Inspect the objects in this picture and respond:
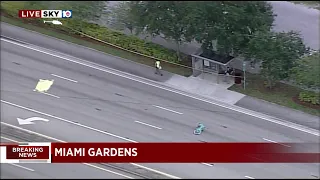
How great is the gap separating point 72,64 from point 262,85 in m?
13.8

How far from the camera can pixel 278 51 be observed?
45.4 meters

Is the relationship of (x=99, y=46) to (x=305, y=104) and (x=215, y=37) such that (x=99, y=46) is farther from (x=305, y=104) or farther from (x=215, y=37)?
(x=305, y=104)

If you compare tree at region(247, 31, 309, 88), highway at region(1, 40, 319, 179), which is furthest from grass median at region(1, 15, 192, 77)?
tree at region(247, 31, 309, 88)

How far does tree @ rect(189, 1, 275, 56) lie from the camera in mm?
46562

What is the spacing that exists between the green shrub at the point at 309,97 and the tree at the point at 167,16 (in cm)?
889

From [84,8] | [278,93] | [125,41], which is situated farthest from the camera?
[125,41]

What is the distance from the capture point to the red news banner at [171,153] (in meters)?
36.3

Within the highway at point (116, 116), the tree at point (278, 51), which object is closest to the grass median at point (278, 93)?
the tree at point (278, 51)

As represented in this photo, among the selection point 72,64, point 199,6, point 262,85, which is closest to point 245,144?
point 262,85

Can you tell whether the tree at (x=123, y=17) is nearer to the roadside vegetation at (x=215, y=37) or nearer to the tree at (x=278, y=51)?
the roadside vegetation at (x=215, y=37)

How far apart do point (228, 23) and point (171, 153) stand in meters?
12.6

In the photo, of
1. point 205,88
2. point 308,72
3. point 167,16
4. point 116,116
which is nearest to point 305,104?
point 308,72

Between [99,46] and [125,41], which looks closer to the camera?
[125,41]

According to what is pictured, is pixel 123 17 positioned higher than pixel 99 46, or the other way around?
pixel 123 17
